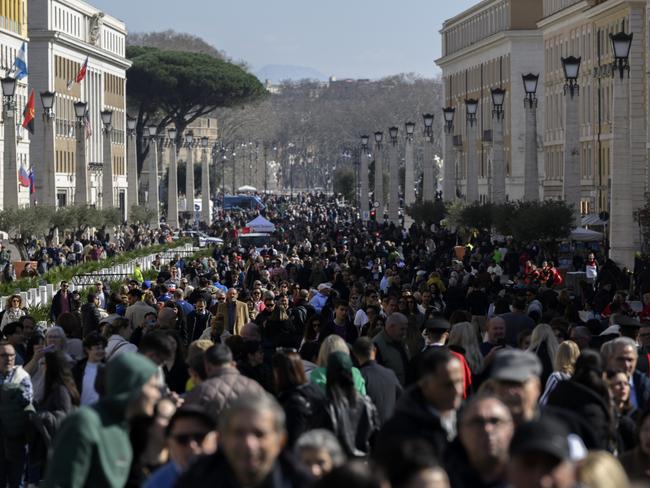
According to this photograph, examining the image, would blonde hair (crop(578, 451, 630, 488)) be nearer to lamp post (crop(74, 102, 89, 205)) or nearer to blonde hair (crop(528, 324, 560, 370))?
blonde hair (crop(528, 324, 560, 370))

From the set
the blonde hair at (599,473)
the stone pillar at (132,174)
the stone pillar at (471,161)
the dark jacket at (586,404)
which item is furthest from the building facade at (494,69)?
the blonde hair at (599,473)

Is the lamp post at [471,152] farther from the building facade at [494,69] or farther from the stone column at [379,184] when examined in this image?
the building facade at [494,69]

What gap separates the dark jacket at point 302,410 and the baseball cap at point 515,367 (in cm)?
190

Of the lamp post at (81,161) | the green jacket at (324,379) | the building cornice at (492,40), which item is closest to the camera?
the green jacket at (324,379)

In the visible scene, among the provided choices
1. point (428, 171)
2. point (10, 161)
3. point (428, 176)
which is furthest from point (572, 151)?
point (428, 171)

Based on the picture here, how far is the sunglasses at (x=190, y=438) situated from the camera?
8.13 m

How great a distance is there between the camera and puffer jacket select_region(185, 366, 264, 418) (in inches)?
416

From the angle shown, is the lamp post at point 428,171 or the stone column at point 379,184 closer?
the lamp post at point 428,171

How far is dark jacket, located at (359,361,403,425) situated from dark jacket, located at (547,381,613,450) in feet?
4.51

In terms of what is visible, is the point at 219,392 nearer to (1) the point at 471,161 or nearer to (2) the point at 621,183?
(2) the point at 621,183

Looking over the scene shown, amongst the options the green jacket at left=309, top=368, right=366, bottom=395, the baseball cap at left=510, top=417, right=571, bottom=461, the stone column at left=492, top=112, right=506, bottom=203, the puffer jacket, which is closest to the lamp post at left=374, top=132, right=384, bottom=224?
the stone column at left=492, top=112, right=506, bottom=203

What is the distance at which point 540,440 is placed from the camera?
6.88 metres

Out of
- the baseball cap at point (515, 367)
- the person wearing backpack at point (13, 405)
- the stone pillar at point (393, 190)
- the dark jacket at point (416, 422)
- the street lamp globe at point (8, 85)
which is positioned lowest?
the person wearing backpack at point (13, 405)

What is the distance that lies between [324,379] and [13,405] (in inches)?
93.8
